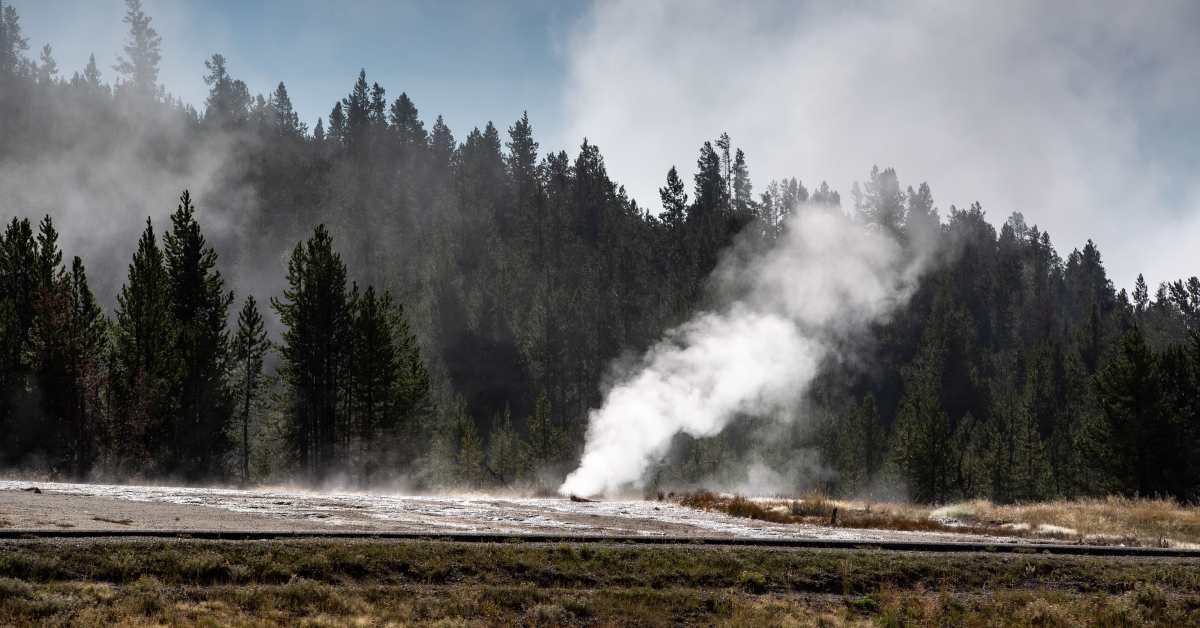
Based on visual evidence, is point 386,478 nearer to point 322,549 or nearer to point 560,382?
point 322,549

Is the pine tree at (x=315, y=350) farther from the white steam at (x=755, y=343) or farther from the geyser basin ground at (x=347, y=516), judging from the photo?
the geyser basin ground at (x=347, y=516)

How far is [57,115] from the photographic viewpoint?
553ft

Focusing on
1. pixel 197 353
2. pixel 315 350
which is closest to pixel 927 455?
pixel 315 350

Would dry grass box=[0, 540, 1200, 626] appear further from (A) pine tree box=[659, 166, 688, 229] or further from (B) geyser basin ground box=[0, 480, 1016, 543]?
(A) pine tree box=[659, 166, 688, 229]

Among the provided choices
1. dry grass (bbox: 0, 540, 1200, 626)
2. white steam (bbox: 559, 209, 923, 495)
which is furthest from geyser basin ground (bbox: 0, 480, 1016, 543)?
white steam (bbox: 559, 209, 923, 495)

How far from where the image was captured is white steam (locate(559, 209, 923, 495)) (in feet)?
190

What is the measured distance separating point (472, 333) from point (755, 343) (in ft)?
251

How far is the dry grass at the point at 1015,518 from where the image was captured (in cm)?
3056

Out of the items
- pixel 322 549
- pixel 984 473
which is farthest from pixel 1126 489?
pixel 322 549

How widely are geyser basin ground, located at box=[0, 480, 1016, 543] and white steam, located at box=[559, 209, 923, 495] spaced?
17399 mm

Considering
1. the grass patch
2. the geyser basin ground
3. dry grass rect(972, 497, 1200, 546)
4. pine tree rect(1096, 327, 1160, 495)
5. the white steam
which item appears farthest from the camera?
pine tree rect(1096, 327, 1160, 495)

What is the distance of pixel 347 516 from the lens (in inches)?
1078

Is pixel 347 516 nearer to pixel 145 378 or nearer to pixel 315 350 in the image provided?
pixel 145 378

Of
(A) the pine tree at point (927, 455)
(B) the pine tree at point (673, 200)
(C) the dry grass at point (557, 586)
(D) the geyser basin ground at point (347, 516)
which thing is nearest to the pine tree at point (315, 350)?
(D) the geyser basin ground at point (347, 516)
